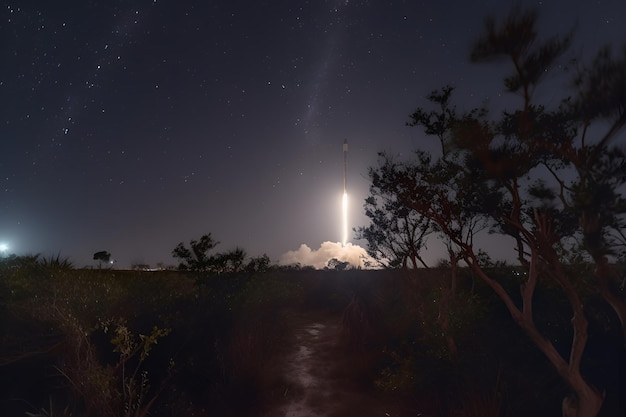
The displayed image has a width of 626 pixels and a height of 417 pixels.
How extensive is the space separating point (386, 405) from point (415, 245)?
5.06 metres

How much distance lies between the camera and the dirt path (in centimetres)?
1001

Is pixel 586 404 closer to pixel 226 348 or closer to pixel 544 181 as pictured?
pixel 544 181

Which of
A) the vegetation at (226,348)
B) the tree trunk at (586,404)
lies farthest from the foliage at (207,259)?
the tree trunk at (586,404)

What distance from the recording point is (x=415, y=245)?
1339cm

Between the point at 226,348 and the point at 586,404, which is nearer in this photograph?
the point at 586,404

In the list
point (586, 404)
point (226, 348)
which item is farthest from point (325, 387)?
point (586, 404)

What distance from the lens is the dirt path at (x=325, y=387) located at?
10.0 meters

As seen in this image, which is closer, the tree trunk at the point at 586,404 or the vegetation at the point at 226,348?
the tree trunk at the point at 586,404

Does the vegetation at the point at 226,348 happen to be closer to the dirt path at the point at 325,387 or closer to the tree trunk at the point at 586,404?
the dirt path at the point at 325,387

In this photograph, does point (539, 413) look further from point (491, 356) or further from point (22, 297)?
point (22, 297)

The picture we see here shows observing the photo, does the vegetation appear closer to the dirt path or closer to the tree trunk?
the dirt path

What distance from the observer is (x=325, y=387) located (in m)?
11.5

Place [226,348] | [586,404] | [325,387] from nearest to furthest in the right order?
[586,404], [325,387], [226,348]

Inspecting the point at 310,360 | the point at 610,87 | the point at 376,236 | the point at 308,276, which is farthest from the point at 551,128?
the point at 308,276
